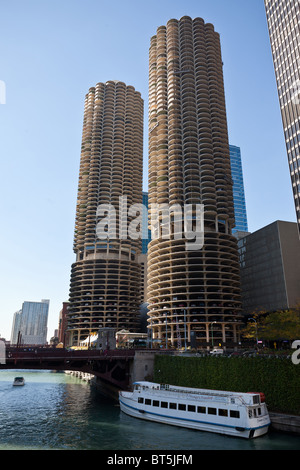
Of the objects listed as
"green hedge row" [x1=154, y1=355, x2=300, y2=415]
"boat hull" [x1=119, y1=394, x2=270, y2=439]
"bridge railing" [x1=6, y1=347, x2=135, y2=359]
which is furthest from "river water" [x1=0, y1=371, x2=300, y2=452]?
"bridge railing" [x1=6, y1=347, x2=135, y2=359]

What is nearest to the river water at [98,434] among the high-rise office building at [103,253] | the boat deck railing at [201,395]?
the boat deck railing at [201,395]

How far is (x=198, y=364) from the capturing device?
186 ft

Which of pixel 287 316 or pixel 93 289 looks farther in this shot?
pixel 93 289

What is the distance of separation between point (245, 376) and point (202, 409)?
29.0 feet

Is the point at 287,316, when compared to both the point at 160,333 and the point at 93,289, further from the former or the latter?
the point at 93,289

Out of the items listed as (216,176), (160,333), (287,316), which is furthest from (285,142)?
(160,333)

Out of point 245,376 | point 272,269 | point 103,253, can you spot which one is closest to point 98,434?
point 245,376

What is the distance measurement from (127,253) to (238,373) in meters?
142

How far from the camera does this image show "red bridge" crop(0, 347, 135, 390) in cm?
5584

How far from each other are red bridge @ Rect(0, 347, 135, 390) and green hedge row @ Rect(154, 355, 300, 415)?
902 centimetres

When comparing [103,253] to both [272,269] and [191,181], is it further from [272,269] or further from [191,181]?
[272,269]

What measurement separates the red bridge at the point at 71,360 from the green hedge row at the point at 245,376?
9018mm

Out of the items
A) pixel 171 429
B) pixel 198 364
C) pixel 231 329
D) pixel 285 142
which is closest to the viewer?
pixel 171 429

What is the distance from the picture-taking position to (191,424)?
44.8 m
